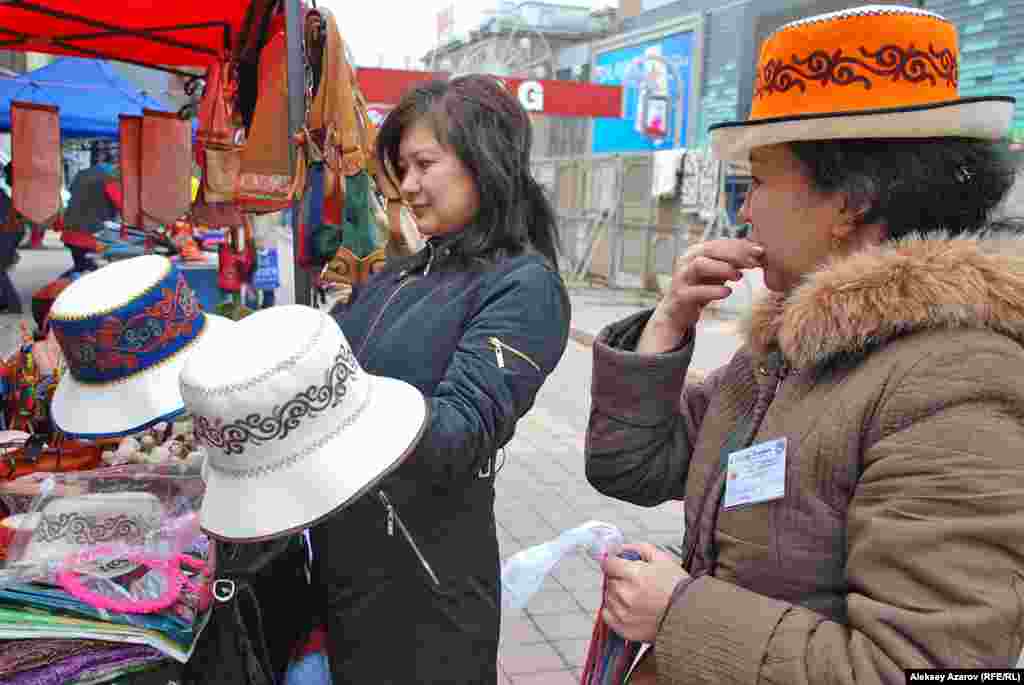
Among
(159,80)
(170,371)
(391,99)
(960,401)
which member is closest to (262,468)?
(170,371)

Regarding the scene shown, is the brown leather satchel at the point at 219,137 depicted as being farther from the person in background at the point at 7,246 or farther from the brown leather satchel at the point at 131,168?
the person in background at the point at 7,246

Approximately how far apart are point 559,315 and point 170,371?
31.4 inches

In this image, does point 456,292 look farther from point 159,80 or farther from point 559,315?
point 159,80

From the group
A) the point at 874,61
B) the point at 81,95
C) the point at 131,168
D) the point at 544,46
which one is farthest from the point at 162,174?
the point at 544,46

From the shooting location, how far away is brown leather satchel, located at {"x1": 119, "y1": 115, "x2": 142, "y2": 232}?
3.78 meters

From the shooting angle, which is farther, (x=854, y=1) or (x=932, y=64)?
(x=854, y=1)

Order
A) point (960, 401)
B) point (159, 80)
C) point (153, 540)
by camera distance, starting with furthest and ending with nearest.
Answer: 1. point (159, 80)
2. point (153, 540)
3. point (960, 401)

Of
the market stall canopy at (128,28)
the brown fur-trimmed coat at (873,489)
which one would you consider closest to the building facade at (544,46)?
the market stall canopy at (128,28)

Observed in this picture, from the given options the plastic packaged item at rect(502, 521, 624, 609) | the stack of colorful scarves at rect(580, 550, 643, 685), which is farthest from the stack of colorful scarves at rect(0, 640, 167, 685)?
the stack of colorful scarves at rect(580, 550, 643, 685)

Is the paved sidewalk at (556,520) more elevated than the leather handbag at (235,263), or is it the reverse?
the leather handbag at (235,263)

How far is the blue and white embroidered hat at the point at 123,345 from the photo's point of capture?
63.3 inches

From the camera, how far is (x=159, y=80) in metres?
15.5

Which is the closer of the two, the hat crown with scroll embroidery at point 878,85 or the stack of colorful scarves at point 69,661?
the hat crown with scroll embroidery at point 878,85

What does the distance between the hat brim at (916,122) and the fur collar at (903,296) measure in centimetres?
14
